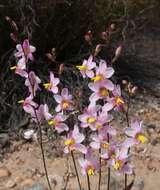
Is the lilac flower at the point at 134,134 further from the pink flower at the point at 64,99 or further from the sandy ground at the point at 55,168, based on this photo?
→ the sandy ground at the point at 55,168

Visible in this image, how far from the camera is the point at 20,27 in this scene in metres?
4.96

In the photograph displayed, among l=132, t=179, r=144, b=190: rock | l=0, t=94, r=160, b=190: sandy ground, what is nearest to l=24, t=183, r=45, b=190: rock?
l=0, t=94, r=160, b=190: sandy ground

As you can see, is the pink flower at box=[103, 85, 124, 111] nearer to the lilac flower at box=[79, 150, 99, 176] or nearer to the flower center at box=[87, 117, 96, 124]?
the flower center at box=[87, 117, 96, 124]

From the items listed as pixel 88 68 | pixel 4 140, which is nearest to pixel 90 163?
pixel 88 68

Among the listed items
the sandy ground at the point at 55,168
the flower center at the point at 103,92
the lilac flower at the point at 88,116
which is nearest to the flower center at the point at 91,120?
the lilac flower at the point at 88,116

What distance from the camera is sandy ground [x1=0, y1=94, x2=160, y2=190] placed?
4004 millimetres

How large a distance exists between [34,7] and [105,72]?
2550 millimetres

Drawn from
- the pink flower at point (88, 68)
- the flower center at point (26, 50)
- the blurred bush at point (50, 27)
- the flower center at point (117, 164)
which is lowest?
the flower center at point (117, 164)

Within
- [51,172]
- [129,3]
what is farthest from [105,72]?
[129,3]

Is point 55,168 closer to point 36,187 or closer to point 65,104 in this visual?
point 36,187

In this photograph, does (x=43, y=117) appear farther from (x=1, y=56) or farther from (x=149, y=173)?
(x=1, y=56)

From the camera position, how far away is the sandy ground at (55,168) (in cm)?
400

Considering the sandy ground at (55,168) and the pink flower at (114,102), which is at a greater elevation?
the sandy ground at (55,168)

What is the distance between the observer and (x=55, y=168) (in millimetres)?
4230
